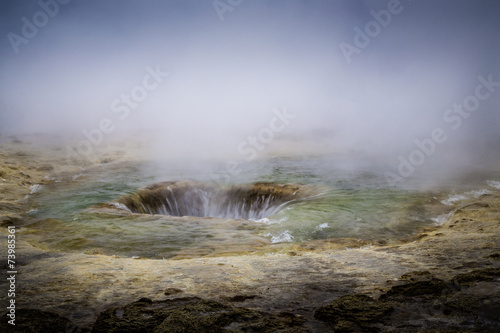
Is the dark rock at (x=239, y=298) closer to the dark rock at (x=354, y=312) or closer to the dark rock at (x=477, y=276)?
the dark rock at (x=354, y=312)

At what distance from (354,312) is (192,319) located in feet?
3.94

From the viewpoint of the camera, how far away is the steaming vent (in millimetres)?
9891

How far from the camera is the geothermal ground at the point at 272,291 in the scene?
2.24 meters

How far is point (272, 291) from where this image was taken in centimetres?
293

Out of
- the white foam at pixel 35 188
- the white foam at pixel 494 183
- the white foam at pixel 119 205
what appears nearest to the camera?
the white foam at pixel 119 205

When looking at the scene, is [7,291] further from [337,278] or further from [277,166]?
[277,166]

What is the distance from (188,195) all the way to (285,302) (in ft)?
28.6

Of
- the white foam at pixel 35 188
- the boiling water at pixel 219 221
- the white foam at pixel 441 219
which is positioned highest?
the white foam at pixel 35 188

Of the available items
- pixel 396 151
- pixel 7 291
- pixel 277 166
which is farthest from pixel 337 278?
pixel 396 151

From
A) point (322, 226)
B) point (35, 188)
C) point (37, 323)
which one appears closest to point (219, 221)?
point (322, 226)

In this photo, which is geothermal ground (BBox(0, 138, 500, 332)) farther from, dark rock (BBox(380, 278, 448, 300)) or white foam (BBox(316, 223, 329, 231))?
white foam (BBox(316, 223, 329, 231))

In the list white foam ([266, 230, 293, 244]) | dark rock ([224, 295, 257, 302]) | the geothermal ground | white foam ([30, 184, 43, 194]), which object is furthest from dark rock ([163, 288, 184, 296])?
white foam ([30, 184, 43, 194])

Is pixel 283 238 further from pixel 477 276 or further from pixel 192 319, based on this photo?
pixel 192 319

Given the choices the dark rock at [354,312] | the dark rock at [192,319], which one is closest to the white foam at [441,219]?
the dark rock at [354,312]
